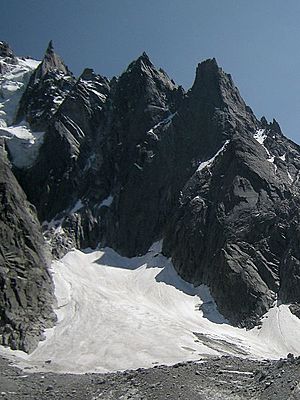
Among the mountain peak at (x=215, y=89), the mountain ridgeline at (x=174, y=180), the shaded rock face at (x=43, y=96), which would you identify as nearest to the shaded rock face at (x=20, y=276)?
the mountain ridgeline at (x=174, y=180)

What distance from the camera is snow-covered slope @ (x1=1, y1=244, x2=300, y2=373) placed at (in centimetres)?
6166

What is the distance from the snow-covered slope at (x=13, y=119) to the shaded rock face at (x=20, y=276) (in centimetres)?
4146

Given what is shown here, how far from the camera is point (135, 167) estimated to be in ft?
396

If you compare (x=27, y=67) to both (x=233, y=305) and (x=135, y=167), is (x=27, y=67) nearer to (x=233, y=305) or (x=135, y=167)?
(x=135, y=167)

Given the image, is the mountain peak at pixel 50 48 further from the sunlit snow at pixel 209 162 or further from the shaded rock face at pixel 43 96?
the sunlit snow at pixel 209 162

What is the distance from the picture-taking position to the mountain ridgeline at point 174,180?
9048 centimetres

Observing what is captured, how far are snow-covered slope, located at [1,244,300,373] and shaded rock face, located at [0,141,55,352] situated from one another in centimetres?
221

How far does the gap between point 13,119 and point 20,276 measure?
87.8m

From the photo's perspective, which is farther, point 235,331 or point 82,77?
point 82,77

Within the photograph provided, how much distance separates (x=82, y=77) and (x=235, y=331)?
3620 inches

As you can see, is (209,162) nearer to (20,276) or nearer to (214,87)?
(214,87)

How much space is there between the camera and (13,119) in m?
154

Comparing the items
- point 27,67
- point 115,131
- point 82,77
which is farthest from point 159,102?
point 27,67

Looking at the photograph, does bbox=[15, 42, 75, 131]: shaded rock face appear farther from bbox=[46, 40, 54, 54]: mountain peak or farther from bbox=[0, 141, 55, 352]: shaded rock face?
bbox=[0, 141, 55, 352]: shaded rock face
